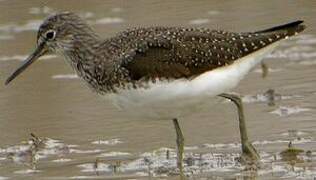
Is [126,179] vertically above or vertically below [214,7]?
below

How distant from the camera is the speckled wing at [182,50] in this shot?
30.9 ft

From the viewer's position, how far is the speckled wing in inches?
371

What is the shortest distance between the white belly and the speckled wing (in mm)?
72

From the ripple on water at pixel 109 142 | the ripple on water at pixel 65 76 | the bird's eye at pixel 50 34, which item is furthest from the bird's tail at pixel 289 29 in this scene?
the ripple on water at pixel 65 76

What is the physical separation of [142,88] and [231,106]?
234 cm

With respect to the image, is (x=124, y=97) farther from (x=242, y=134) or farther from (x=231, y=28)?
(x=231, y=28)

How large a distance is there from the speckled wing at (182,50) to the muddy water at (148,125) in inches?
33.5

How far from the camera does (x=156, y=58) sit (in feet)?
31.1

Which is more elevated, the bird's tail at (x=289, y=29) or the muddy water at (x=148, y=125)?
the bird's tail at (x=289, y=29)

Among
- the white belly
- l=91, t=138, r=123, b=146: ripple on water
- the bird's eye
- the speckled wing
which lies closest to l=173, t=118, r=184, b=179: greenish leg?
the white belly

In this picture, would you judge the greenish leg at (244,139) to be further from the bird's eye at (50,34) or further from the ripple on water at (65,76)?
the ripple on water at (65,76)

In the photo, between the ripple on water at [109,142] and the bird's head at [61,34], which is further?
the ripple on water at [109,142]

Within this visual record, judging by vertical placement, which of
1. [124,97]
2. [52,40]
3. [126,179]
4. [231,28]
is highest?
[231,28]

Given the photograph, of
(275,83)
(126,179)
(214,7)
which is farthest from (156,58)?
(214,7)
